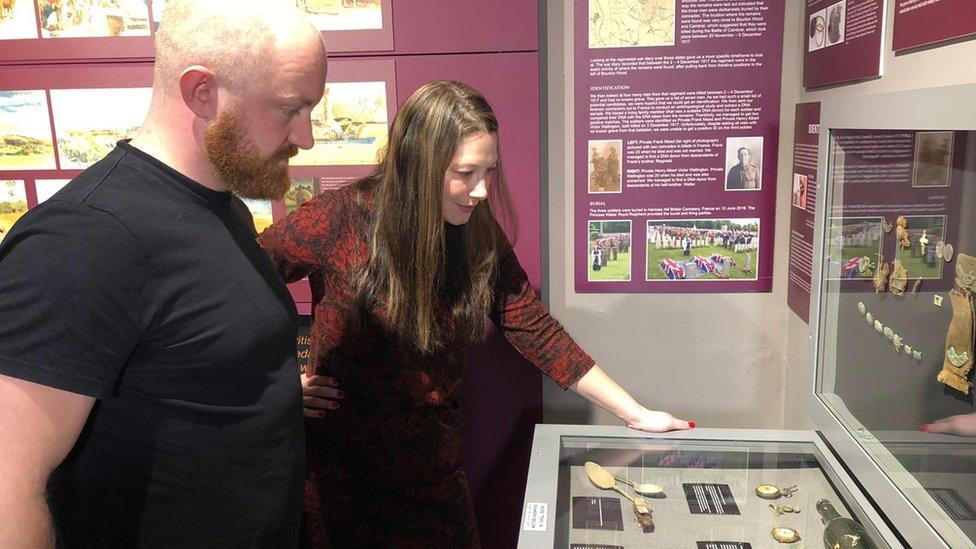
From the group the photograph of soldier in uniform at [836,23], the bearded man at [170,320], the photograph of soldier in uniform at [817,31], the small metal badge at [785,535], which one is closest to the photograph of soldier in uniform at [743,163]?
the photograph of soldier in uniform at [817,31]

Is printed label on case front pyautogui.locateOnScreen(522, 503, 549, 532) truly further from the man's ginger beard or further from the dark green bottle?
the man's ginger beard

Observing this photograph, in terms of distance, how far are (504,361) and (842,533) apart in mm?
1290

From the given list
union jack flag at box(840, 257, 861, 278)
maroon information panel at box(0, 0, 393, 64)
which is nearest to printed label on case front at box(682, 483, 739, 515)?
union jack flag at box(840, 257, 861, 278)

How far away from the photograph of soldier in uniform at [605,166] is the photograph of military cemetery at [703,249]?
180 mm

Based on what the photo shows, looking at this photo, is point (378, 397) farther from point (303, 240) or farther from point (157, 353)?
point (157, 353)

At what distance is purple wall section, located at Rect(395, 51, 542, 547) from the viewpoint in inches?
89.4

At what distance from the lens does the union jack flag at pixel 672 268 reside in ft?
7.86

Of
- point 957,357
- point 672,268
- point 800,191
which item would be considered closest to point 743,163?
point 800,191

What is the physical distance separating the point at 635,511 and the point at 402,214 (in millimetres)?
870

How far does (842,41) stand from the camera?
1.79 meters

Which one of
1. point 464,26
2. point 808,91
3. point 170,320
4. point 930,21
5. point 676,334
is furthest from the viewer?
point 676,334

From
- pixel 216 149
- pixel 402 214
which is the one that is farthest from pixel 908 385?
pixel 216 149

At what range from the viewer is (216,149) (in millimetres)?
1230

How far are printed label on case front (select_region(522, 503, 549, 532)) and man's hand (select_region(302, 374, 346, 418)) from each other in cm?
63
